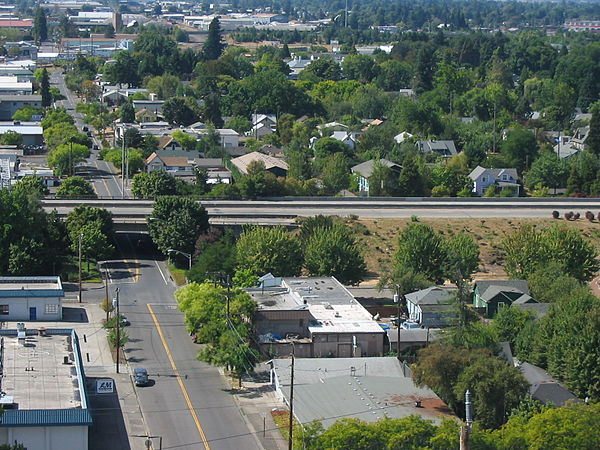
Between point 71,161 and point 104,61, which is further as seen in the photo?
point 104,61

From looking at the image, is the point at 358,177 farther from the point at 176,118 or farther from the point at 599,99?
the point at 599,99

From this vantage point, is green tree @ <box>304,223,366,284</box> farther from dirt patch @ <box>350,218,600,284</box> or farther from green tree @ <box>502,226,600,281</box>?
green tree @ <box>502,226,600,281</box>

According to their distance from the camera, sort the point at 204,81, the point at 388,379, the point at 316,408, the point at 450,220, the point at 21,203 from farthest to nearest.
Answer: the point at 204,81 → the point at 450,220 → the point at 21,203 → the point at 388,379 → the point at 316,408

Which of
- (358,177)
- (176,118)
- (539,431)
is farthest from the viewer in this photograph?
(176,118)

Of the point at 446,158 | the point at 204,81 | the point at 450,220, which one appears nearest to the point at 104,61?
the point at 204,81

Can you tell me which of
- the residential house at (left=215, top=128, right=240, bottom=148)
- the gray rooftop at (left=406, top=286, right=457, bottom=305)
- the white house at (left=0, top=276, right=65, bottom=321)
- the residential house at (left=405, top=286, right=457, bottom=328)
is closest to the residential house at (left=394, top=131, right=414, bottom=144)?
the residential house at (left=215, top=128, right=240, bottom=148)

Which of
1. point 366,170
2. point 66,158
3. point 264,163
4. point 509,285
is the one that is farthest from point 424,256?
point 66,158

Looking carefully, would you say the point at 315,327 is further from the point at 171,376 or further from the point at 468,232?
the point at 468,232

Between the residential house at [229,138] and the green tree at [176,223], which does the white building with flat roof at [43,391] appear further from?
the residential house at [229,138]
